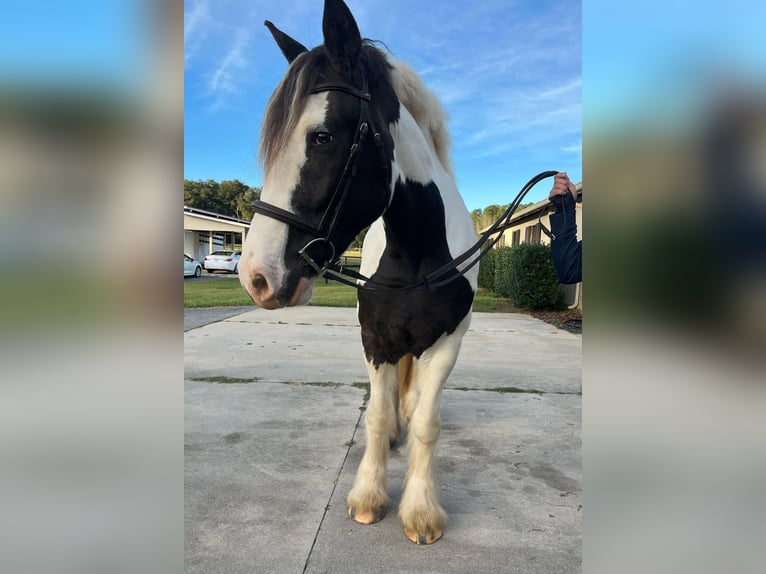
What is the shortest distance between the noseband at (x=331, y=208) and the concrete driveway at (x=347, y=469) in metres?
1.28

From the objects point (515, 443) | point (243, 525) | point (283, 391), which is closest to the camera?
point (243, 525)

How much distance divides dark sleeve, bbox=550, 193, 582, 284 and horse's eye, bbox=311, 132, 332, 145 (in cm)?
95

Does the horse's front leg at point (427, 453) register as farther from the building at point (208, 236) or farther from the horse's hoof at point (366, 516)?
the building at point (208, 236)

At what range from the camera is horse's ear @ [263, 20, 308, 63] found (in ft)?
5.28

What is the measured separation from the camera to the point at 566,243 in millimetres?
1638

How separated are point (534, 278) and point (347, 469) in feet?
26.8

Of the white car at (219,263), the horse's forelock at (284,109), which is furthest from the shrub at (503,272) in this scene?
the white car at (219,263)

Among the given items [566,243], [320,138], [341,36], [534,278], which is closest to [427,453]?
[566,243]
